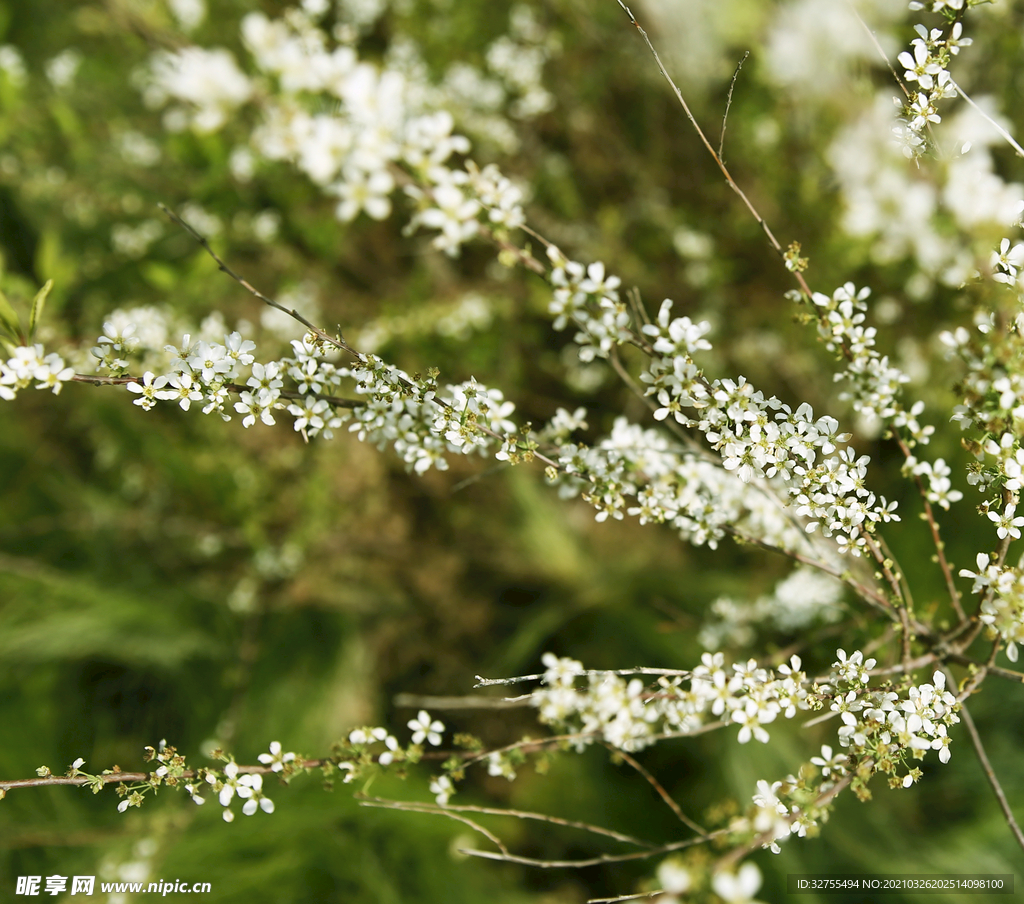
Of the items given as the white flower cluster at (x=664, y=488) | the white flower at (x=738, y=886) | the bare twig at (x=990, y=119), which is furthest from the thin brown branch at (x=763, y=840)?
the bare twig at (x=990, y=119)

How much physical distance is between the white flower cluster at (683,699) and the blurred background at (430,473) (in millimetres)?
862

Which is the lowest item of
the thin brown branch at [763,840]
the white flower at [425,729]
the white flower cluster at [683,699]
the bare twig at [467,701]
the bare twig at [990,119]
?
the thin brown branch at [763,840]

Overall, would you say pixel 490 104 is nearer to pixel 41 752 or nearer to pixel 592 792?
pixel 592 792

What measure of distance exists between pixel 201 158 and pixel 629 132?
7.56 ft

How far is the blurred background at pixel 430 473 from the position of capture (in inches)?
92.0

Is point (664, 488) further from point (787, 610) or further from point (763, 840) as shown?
point (787, 610)

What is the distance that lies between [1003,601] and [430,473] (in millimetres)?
2790

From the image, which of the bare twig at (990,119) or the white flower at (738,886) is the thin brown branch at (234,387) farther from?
the bare twig at (990,119)

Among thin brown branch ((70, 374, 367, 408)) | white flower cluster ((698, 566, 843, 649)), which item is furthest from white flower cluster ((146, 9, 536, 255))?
white flower cluster ((698, 566, 843, 649))

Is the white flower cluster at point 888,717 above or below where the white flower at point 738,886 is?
above

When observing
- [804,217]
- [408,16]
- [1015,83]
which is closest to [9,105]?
[408,16]

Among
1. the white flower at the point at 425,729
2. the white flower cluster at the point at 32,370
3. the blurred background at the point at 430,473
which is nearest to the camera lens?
the white flower cluster at the point at 32,370

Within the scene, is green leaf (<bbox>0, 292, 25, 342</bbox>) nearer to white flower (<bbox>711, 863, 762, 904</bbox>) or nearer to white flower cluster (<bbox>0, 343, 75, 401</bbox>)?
white flower cluster (<bbox>0, 343, 75, 401</bbox>)

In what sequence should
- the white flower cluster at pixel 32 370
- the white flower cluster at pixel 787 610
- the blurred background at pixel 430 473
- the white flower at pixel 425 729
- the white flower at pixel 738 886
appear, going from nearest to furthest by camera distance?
the white flower at pixel 738 886, the white flower cluster at pixel 32 370, the white flower at pixel 425 729, the white flower cluster at pixel 787 610, the blurred background at pixel 430 473
